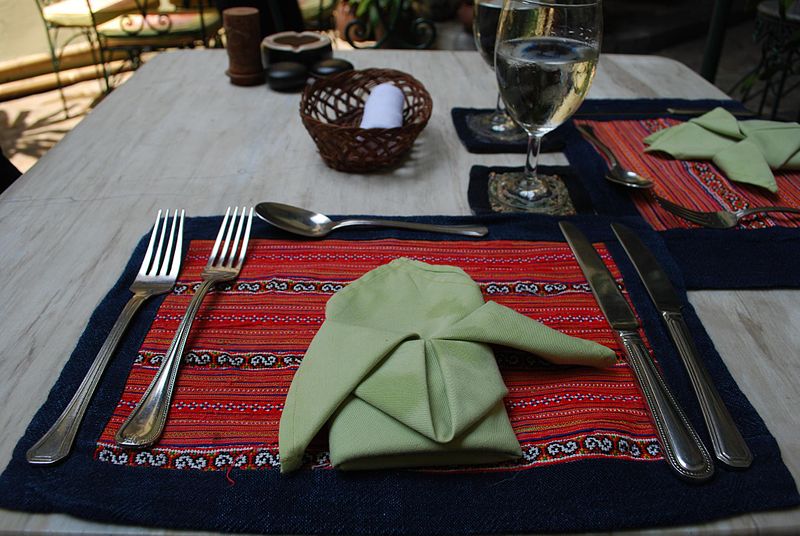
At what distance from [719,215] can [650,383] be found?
0.33 metres

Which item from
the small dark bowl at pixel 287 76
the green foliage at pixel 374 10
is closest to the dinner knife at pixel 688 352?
the small dark bowl at pixel 287 76

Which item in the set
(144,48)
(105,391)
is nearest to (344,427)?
(105,391)

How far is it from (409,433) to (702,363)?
0.23 metres

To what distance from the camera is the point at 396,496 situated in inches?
13.8

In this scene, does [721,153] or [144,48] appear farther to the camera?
[144,48]

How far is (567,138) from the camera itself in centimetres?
87

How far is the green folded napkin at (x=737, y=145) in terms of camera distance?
73 cm

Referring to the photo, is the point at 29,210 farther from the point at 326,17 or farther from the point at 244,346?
the point at 326,17

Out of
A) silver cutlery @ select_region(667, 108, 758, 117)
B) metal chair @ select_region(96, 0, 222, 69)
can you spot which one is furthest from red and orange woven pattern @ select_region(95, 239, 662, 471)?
metal chair @ select_region(96, 0, 222, 69)

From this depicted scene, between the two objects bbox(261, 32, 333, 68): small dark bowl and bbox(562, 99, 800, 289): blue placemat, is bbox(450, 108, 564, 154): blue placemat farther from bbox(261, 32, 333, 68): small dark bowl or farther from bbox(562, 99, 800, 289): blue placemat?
bbox(261, 32, 333, 68): small dark bowl

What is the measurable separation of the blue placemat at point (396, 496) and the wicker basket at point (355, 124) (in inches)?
17.1

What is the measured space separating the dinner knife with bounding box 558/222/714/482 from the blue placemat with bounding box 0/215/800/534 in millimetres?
10

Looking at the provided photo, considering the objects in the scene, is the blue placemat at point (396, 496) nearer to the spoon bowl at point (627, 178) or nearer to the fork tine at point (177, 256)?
the fork tine at point (177, 256)

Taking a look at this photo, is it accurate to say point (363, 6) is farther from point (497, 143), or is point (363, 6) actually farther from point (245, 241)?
point (245, 241)
